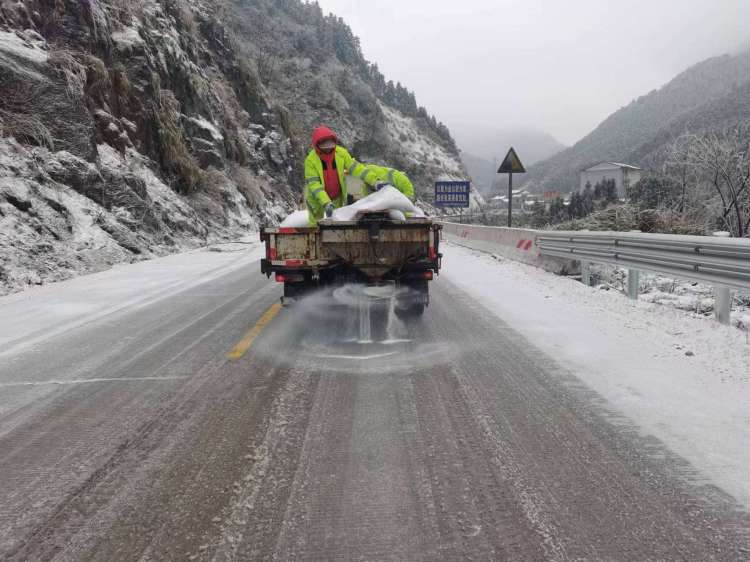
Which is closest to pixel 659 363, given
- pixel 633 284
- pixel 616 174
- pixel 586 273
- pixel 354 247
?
pixel 354 247

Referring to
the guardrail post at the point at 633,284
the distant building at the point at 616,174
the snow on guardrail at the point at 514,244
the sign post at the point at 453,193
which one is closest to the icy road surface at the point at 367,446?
the guardrail post at the point at 633,284

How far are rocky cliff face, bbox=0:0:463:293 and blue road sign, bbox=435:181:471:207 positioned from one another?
11558mm

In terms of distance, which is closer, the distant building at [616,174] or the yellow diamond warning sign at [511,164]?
the yellow diamond warning sign at [511,164]

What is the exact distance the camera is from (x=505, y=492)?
8.36ft

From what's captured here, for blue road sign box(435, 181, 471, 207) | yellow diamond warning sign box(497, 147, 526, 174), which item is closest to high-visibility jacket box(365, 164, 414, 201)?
yellow diamond warning sign box(497, 147, 526, 174)

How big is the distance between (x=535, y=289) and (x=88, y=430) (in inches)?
314

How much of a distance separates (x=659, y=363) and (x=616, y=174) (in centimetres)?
12326

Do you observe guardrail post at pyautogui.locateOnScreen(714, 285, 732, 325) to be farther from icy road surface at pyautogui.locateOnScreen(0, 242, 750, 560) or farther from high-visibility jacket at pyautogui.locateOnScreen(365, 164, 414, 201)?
high-visibility jacket at pyautogui.locateOnScreen(365, 164, 414, 201)

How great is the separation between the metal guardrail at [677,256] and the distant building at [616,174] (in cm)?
9617

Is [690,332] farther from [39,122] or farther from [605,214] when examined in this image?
[39,122]

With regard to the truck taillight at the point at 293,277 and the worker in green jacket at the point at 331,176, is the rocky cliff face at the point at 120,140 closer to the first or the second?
the truck taillight at the point at 293,277

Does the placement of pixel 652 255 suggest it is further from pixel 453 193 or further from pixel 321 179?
pixel 453 193

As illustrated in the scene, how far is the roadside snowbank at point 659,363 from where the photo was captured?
308cm

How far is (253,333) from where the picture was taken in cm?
608
